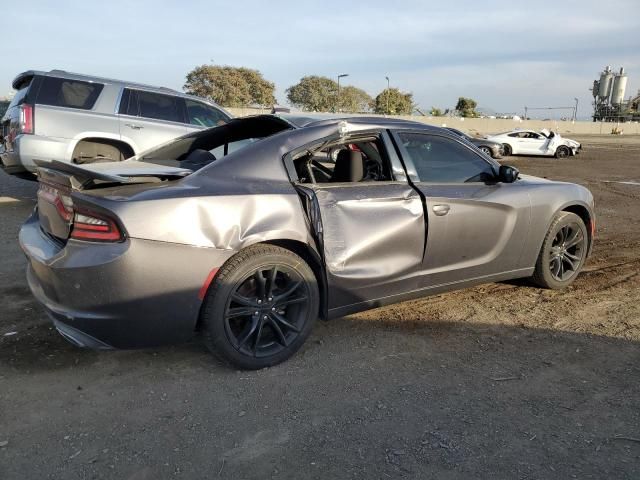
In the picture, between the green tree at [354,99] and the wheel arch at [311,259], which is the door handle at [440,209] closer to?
the wheel arch at [311,259]

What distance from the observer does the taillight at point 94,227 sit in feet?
8.75

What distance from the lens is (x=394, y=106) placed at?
77.9 metres

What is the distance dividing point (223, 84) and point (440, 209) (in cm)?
6562

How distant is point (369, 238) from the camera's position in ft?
11.1

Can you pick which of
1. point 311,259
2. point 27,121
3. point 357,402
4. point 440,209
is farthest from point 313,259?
point 27,121

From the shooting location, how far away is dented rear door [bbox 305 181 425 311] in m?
3.26

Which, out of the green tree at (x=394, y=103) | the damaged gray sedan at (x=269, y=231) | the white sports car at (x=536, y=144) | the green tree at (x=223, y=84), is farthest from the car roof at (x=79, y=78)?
the green tree at (x=394, y=103)

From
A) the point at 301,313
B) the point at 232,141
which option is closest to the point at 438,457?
the point at 301,313

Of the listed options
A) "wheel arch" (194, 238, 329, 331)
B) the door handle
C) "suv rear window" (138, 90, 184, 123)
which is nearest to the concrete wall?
"suv rear window" (138, 90, 184, 123)

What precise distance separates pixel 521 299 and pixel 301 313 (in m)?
2.23

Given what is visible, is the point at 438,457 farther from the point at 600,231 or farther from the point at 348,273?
the point at 600,231

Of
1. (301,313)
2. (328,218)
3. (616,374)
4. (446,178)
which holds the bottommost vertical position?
(616,374)

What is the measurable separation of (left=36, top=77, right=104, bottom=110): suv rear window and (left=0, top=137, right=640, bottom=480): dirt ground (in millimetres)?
3944

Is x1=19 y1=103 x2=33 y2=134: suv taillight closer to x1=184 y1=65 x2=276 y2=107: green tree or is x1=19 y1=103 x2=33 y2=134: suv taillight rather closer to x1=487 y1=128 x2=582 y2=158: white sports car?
x1=487 y1=128 x2=582 y2=158: white sports car
